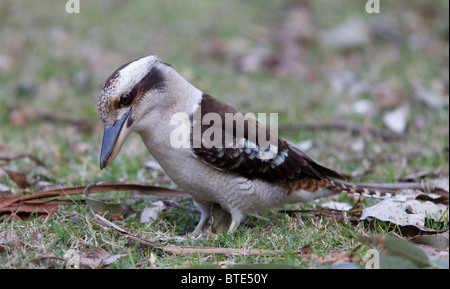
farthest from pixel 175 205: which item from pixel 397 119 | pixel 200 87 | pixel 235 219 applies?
pixel 200 87

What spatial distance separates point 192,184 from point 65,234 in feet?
2.97

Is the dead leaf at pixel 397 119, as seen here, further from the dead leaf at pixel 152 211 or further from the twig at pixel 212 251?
the twig at pixel 212 251

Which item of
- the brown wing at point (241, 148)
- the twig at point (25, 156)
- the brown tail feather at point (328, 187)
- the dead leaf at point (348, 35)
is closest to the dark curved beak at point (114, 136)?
the brown wing at point (241, 148)

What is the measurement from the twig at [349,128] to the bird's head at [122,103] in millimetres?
2954

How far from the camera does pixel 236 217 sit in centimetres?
414

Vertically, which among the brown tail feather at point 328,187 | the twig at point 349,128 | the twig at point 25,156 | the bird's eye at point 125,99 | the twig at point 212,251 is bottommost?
the twig at point 212,251

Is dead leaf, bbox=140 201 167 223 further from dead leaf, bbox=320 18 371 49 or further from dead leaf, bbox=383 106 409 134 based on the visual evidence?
dead leaf, bbox=320 18 371 49

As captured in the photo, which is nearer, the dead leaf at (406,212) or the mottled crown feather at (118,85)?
the mottled crown feather at (118,85)

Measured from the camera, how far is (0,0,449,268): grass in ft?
12.2

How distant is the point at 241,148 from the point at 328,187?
0.84 meters

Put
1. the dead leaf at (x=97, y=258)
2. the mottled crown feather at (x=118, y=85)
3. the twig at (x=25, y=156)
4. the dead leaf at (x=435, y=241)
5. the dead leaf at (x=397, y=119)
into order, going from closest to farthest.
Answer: the dead leaf at (x=97, y=258)
the dead leaf at (x=435, y=241)
the mottled crown feather at (x=118, y=85)
the twig at (x=25, y=156)
the dead leaf at (x=397, y=119)

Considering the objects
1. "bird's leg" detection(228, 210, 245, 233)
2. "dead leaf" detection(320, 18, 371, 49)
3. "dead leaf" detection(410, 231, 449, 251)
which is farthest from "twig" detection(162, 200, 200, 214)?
"dead leaf" detection(320, 18, 371, 49)

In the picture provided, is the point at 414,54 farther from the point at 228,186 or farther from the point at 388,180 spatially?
the point at 228,186

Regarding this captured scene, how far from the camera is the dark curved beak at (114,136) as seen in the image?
12.3 feet
